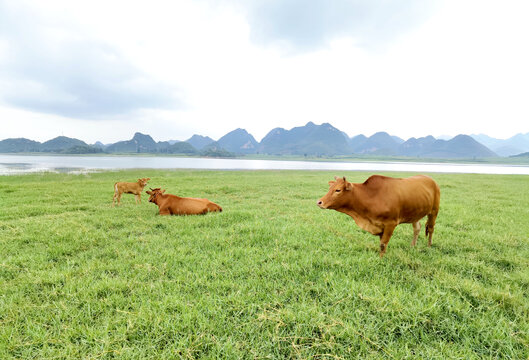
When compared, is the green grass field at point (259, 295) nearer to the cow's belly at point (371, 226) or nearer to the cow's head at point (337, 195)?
the cow's belly at point (371, 226)

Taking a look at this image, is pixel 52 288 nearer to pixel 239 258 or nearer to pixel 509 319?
pixel 239 258

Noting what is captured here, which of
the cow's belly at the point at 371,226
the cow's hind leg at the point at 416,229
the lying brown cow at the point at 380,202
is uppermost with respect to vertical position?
the lying brown cow at the point at 380,202

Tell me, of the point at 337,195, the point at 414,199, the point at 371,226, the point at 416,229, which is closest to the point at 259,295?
the point at 337,195

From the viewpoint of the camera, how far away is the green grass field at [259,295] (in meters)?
2.40

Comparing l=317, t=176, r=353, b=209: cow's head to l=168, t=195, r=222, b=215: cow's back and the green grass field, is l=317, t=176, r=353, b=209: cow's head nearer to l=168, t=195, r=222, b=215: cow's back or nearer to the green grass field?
the green grass field

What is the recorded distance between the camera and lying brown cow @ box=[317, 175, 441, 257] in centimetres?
429

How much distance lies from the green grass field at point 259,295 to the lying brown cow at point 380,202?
0.67 metres

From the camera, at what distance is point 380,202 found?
4.32 metres

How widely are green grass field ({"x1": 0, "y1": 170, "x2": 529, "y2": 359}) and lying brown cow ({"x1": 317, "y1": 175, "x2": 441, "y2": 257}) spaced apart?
26.3 inches

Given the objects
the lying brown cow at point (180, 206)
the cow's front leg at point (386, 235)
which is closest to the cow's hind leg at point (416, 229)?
the cow's front leg at point (386, 235)

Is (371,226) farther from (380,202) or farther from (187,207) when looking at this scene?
(187,207)

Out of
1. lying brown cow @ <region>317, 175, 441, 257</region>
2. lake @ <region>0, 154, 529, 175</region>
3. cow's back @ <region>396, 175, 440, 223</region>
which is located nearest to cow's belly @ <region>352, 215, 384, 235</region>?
lying brown cow @ <region>317, 175, 441, 257</region>

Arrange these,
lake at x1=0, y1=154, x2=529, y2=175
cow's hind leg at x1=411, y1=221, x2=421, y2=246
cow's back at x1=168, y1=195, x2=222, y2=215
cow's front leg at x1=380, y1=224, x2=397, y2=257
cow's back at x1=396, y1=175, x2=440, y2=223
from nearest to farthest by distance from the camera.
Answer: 1. cow's front leg at x1=380, y1=224, x2=397, y2=257
2. cow's back at x1=396, y1=175, x2=440, y2=223
3. cow's hind leg at x1=411, y1=221, x2=421, y2=246
4. cow's back at x1=168, y1=195, x2=222, y2=215
5. lake at x1=0, y1=154, x2=529, y2=175

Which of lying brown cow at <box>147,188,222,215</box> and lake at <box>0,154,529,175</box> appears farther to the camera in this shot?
lake at <box>0,154,529,175</box>
